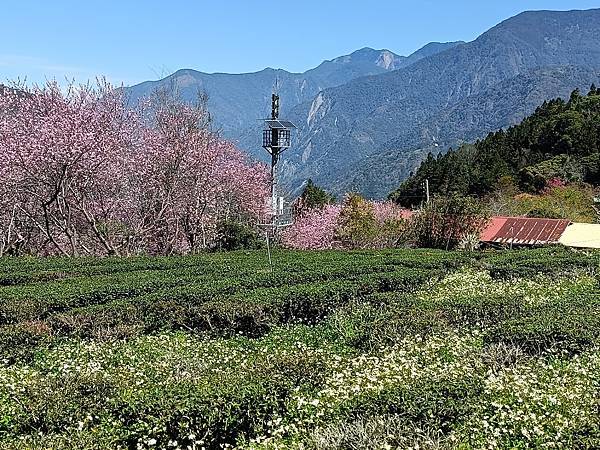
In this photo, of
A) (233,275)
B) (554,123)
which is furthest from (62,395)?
(554,123)

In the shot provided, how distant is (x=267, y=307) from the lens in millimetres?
11305

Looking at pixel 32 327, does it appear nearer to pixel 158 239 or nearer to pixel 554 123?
pixel 158 239

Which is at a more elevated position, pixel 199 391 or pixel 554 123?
pixel 554 123

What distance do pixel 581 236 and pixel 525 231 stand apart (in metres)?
2.75

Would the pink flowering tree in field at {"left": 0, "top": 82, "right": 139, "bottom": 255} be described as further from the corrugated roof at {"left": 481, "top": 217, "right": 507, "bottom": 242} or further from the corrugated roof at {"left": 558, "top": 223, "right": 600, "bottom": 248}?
the corrugated roof at {"left": 558, "top": 223, "right": 600, "bottom": 248}

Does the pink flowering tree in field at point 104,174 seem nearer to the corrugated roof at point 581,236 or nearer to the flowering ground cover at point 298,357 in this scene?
the flowering ground cover at point 298,357

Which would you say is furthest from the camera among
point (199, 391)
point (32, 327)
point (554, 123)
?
point (554, 123)

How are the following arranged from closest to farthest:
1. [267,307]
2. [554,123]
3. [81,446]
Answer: [81,446], [267,307], [554,123]

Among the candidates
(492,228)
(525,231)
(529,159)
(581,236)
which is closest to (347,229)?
(492,228)

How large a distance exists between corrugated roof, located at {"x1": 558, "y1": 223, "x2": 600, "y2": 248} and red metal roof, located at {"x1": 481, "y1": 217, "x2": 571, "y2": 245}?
0.31 meters

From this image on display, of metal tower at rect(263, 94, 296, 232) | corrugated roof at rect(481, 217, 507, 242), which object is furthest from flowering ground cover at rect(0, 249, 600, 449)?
corrugated roof at rect(481, 217, 507, 242)

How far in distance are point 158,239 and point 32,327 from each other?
15.0 metres

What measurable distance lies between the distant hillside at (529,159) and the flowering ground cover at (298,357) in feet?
109

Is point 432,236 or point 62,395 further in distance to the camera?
point 432,236
